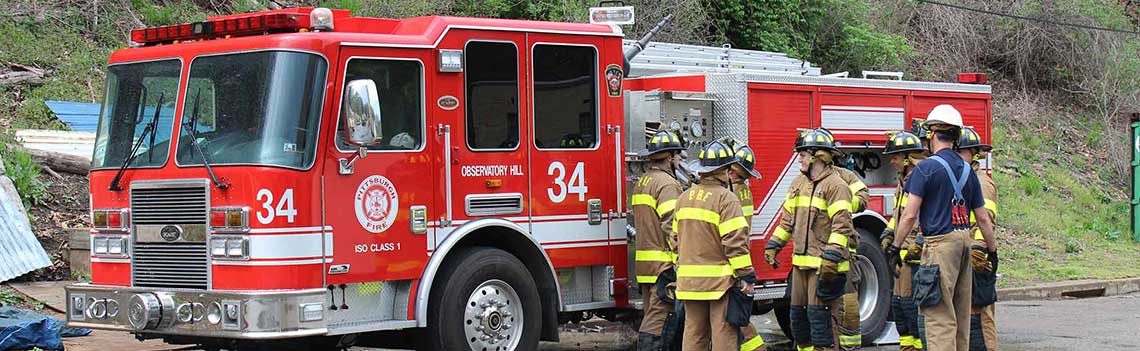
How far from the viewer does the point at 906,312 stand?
9.21 metres

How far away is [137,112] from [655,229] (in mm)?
3534

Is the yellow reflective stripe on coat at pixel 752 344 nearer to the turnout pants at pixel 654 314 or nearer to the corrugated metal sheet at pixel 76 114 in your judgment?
the turnout pants at pixel 654 314

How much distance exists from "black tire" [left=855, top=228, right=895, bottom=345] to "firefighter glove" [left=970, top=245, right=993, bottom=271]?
9.24ft

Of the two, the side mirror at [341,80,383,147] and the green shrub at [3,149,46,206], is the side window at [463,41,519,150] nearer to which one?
the side mirror at [341,80,383,147]

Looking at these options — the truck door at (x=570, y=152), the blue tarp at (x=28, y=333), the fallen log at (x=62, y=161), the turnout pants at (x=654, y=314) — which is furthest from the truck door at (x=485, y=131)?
the fallen log at (x=62, y=161)

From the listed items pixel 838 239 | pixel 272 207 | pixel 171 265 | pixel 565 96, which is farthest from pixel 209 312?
pixel 838 239

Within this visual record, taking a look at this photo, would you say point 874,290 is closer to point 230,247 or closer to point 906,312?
point 906,312

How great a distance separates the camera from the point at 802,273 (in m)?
9.23

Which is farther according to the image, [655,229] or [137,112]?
[655,229]

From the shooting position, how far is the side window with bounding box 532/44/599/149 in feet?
29.4

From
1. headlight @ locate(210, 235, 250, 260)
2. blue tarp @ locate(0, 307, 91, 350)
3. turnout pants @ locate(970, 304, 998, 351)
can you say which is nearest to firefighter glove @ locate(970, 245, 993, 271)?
turnout pants @ locate(970, 304, 998, 351)

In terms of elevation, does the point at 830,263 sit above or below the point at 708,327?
above

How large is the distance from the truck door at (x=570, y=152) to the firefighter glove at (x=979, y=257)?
2.51 meters

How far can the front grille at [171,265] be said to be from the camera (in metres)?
7.82
